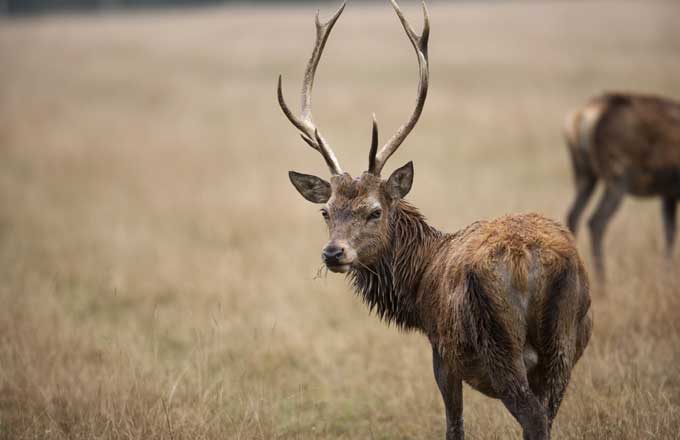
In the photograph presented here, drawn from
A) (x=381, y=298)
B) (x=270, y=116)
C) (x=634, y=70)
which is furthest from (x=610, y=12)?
(x=381, y=298)

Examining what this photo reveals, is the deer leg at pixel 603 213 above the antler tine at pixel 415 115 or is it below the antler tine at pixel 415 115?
below

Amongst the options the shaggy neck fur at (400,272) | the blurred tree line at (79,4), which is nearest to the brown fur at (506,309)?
the shaggy neck fur at (400,272)

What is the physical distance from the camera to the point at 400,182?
4.85 meters

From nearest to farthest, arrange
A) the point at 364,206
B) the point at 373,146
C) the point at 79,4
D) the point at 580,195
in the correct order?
the point at 373,146
the point at 364,206
the point at 580,195
the point at 79,4

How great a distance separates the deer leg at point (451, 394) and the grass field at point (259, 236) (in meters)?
0.41

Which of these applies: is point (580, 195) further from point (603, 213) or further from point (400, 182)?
point (400, 182)

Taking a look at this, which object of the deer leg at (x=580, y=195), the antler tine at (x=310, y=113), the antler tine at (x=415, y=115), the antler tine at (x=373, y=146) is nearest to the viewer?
the antler tine at (x=373, y=146)

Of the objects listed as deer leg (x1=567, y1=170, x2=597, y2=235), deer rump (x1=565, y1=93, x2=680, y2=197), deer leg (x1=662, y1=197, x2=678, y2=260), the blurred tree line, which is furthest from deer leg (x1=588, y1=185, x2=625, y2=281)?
the blurred tree line

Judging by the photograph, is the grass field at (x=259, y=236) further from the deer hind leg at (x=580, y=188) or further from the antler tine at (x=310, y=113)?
the antler tine at (x=310, y=113)

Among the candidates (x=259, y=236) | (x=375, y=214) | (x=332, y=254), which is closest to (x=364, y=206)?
(x=375, y=214)

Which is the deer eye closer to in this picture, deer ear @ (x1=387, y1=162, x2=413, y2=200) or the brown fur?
the brown fur

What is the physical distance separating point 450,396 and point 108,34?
120 feet

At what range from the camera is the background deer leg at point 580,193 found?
9.34 m

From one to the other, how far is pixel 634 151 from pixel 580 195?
0.84 m
